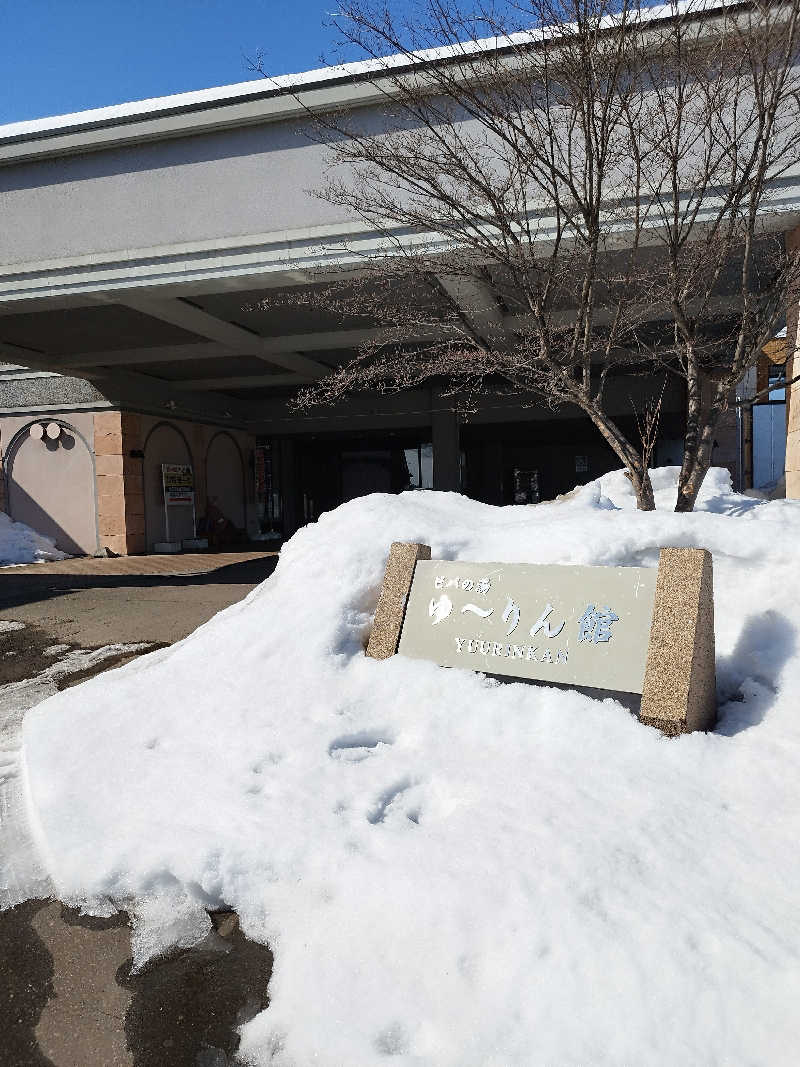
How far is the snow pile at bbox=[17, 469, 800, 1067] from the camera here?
1.73 metres

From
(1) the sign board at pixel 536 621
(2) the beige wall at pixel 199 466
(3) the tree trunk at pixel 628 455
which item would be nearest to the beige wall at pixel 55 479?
(2) the beige wall at pixel 199 466

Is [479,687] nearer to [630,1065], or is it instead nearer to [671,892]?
[671,892]

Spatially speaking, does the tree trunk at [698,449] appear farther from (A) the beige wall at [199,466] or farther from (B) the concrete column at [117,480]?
(A) the beige wall at [199,466]

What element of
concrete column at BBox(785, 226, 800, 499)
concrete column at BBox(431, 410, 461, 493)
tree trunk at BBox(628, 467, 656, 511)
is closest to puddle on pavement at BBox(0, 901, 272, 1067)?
tree trunk at BBox(628, 467, 656, 511)

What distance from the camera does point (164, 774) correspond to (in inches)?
120

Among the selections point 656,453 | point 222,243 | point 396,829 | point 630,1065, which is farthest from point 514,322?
point 630,1065

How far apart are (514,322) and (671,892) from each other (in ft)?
37.0

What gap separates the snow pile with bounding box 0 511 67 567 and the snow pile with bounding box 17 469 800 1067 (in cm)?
1223

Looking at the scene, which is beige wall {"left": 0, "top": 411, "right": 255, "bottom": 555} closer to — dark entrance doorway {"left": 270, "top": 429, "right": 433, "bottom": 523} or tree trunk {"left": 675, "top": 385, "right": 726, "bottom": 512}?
dark entrance doorway {"left": 270, "top": 429, "right": 433, "bottom": 523}

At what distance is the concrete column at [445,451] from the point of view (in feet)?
60.1

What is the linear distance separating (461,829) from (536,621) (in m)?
1.27

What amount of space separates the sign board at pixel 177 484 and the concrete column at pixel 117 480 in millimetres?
1127

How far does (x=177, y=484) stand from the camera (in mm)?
17188

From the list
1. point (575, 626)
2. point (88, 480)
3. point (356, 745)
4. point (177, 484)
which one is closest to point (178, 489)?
point (177, 484)
